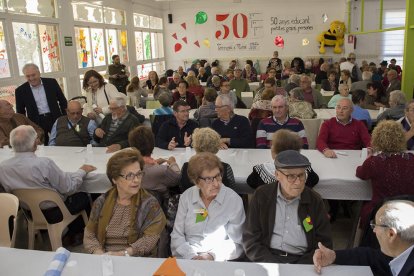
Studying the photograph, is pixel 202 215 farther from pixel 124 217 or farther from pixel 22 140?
pixel 22 140

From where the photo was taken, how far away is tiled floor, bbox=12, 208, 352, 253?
3.62 metres

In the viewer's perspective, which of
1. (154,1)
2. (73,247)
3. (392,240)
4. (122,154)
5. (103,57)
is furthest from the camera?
(154,1)

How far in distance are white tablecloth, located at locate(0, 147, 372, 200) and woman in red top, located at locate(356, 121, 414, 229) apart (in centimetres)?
26

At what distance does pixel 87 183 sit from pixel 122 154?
1195mm

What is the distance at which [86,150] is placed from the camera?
4.33 metres

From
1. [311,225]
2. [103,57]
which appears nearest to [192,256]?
[311,225]

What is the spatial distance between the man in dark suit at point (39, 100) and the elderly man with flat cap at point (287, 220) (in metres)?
4.03

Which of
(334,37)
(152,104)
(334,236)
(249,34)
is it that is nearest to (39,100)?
(152,104)

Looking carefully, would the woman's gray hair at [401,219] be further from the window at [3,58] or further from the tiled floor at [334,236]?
the window at [3,58]

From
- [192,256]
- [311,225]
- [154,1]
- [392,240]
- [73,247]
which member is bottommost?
[73,247]

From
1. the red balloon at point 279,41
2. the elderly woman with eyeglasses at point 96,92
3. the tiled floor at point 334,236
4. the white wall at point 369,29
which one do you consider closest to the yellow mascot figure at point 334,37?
the white wall at point 369,29

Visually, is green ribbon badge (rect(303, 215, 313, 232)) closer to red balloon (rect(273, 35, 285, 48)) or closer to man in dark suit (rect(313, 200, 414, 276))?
man in dark suit (rect(313, 200, 414, 276))

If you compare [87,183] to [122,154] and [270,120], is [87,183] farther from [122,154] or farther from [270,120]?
[270,120]

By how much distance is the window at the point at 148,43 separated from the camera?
1271 centimetres
